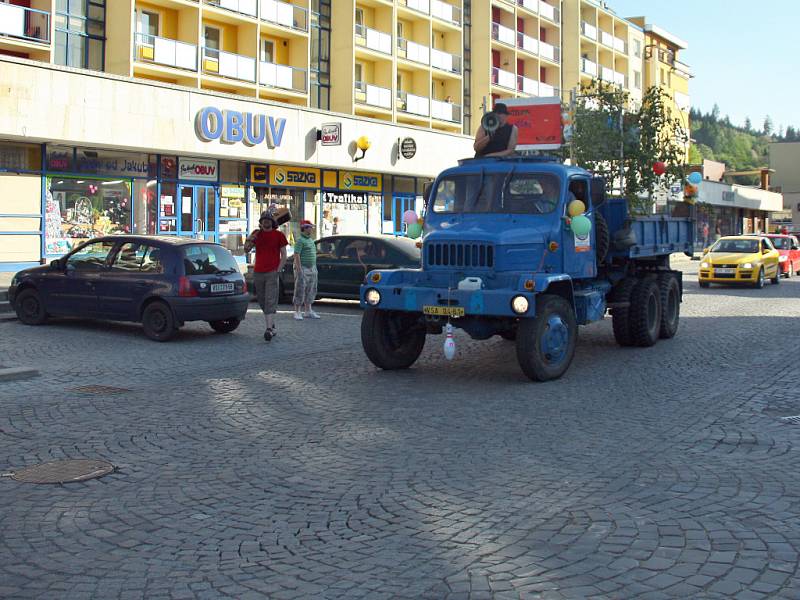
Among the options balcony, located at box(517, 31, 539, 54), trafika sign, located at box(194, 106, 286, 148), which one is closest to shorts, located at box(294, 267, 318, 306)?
trafika sign, located at box(194, 106, 286, 148)

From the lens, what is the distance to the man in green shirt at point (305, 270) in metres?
16.7

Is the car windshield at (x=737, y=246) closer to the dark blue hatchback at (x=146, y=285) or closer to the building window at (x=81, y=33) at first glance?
the dark blue hatchback at (x=146, y=285)

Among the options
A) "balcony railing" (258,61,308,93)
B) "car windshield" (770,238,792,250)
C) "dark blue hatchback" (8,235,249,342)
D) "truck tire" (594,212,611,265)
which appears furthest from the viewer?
"balcony railing" (258,61,308,93)

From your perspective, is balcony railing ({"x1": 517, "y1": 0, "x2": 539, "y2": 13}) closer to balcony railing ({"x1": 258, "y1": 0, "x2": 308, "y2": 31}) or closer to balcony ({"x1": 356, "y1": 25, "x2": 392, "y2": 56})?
balcony ({"x1": 356, "y1": 25, "x2": 392, "y2": 56})

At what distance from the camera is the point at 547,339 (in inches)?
400

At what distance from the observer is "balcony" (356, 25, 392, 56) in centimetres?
3941

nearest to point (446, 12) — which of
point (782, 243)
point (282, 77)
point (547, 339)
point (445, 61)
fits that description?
point (445, 61)

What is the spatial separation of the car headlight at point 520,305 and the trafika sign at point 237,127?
20.1 m

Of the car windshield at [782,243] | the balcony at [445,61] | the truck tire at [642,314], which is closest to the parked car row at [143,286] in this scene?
the truck tire at [642,314]

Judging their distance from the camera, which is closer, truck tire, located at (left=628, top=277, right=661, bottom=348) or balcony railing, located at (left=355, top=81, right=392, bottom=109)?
truck tire, located at (left=628, top=277, right=661, bottom=348)

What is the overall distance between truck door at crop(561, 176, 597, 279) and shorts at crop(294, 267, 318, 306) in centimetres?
645

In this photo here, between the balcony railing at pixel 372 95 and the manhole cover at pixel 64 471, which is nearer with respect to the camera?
the manhole cover at pixel 64 471

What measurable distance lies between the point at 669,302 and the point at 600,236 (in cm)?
262

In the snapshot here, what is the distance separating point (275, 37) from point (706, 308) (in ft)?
73.1
